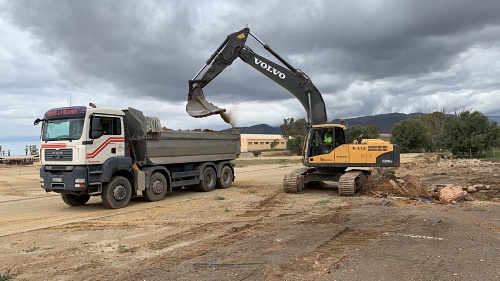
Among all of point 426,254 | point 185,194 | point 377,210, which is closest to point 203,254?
point 426,254

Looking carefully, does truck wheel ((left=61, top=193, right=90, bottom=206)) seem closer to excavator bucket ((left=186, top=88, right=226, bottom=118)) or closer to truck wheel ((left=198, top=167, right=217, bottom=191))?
truck wheel ((left=198, top=167, right=217, bottom=191))

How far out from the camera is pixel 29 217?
1207 centimetres

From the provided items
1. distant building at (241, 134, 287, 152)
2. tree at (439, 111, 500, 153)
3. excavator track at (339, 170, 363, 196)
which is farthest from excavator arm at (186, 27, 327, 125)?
distant building at (241, 134, 287, 152)

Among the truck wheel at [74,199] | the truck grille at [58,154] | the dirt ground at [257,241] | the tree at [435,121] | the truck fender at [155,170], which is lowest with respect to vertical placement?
the dirt ground at [257,241]

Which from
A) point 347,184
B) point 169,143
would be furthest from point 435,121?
point 169,143

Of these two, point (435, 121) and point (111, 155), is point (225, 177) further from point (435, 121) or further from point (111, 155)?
point (435, 121)

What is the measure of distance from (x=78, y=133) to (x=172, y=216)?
12.6 feet

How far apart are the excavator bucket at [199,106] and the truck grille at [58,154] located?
531cm

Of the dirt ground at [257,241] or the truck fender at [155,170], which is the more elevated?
the truck fender at [155,170]

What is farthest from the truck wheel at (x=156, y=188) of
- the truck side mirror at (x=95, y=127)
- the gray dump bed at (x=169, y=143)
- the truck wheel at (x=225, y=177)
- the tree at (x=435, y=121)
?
the tree at (x=435, y=121)

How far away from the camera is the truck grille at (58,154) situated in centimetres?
1227

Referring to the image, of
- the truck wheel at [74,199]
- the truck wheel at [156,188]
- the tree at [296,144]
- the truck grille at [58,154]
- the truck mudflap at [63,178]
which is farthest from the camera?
the tree at [296,144]

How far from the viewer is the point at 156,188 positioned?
14758 millimetres

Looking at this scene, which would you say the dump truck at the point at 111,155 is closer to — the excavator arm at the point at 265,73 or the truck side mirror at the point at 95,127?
the truck side mirror at the point at 95,127
